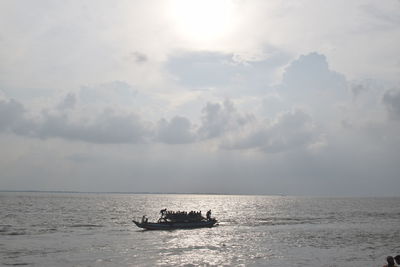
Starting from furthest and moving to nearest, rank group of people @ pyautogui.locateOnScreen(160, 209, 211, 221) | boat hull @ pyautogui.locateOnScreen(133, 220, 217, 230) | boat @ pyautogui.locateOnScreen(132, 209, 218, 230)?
group of people @ pyautogui.locateOnScreen(160, 209, 211, 221)
boat @ pyautogui.locateOnScreen(132, 209, 218, 230)
boat hull @ pyautogui.locateOnScreen(133, 220, 217, 230)

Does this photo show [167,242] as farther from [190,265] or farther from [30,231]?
[30,231]

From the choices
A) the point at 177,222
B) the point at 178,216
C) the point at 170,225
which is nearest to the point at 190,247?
the point at 170,225

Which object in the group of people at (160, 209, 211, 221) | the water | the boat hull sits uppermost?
the group of people at (160, 209, 211, 221)

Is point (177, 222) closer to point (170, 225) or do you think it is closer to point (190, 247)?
point (170, 225)

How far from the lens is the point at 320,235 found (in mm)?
72000

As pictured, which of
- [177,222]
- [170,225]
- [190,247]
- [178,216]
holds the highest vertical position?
[178,216]

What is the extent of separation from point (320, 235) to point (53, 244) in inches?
1708

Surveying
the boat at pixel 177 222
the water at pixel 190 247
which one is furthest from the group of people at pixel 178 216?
the water at pixel 190 247

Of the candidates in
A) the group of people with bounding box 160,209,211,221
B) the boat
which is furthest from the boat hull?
the group of people with bounding box 160,209,211,221

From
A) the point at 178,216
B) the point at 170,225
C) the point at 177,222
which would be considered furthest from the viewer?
the point at 178,216

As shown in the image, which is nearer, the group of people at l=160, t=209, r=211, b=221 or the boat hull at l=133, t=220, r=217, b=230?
the boat hull at l=133, t=220, r=217, b=230

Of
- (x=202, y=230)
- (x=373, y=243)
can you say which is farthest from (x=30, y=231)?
(x=373, y=243)

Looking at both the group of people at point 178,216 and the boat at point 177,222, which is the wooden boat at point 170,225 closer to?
the boat at point 177,222

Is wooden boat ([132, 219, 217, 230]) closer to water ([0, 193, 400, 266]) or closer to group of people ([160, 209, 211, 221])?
group of people ([160, 209, 211, 221])
